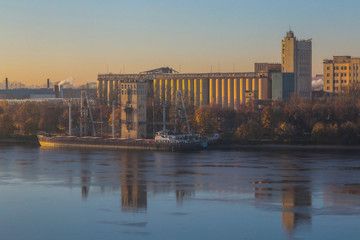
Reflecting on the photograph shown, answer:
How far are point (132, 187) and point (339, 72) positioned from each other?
6300 cm

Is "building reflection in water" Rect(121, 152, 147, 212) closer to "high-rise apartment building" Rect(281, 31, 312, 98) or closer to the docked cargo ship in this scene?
the docked cargo ship

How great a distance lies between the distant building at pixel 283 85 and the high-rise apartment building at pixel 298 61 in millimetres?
1837

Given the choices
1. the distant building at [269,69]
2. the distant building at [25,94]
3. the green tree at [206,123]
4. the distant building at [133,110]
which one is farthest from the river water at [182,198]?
the distant building at [25,94]

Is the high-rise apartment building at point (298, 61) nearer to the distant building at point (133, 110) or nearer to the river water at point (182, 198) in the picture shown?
the distant building at point (133, 110)

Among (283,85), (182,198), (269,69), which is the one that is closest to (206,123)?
(283,85)

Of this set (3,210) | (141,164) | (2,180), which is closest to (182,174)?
(141,164)

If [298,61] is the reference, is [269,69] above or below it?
below

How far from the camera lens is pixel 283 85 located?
68.1 m

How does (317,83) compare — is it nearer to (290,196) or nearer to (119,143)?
(119,143)

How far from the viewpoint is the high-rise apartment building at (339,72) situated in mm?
83562

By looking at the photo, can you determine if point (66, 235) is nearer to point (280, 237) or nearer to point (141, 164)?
point (280, 237)

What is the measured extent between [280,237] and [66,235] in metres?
5.40

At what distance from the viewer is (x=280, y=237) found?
1795cm

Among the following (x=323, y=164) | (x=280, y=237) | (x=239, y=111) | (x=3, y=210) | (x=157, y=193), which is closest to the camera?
(x=280, y=237)
